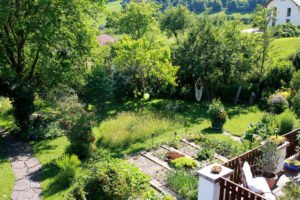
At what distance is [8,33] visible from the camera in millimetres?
15750

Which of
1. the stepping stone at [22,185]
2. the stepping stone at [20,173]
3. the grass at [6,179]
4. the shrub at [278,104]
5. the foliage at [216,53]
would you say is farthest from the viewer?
the foliage at [216,53]

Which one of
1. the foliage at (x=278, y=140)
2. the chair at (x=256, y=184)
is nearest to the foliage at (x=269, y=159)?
the foliage at (x=278, y=140)

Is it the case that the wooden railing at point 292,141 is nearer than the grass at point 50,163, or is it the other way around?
the grass at point 50,163

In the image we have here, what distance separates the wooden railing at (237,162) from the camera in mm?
8891

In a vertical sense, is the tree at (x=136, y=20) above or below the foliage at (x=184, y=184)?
above

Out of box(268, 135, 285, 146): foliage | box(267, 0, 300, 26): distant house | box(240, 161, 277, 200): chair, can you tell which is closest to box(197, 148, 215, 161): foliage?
box(268, 135, 285, 146): foliage

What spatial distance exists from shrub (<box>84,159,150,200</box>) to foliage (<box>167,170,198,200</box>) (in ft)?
6.36

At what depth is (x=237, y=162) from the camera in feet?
29.8

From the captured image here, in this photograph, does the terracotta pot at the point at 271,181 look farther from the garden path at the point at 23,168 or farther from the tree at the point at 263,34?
the tree at the point at 263,34

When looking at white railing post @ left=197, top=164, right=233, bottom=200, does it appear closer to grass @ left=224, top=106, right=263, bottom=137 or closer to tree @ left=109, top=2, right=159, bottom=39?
grass @ left=224, top=106, right=263, bottom=137

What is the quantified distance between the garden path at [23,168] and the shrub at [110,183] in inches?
126

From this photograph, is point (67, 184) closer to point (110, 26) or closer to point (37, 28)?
point (37, 28)

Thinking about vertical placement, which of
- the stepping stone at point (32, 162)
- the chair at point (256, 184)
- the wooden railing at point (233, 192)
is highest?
the wooden railing at point (233, 192)

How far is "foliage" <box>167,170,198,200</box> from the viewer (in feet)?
31.7
